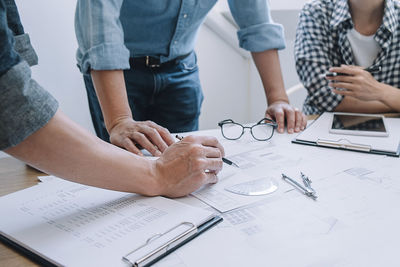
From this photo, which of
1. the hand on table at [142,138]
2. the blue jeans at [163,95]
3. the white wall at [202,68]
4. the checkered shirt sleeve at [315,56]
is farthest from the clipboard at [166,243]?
the white wall at [202,68]

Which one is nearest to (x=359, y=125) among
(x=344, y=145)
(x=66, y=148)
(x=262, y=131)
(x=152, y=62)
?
(x=344, y=145)

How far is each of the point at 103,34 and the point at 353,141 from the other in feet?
2.13

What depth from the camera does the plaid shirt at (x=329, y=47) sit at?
3.82 feet

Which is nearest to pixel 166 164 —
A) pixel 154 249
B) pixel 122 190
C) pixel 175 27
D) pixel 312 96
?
pixel 122 190

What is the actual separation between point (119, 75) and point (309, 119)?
61 cm

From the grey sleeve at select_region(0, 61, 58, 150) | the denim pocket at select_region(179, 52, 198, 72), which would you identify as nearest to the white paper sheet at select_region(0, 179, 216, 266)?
the grey sleeve at select_region(0, 61, 58, 150)

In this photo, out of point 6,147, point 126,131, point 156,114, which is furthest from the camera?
point 156,114

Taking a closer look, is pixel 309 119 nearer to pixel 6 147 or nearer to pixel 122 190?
pixel 122 190

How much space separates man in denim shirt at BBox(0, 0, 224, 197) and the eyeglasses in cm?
25

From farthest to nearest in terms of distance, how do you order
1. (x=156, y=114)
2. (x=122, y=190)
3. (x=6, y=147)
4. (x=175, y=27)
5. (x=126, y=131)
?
1. (x=156, y=114)
2. (x=175, y=27)
3. (x=126, y=131)
4. (x=122, y=190)
5. (x=6, y=147)

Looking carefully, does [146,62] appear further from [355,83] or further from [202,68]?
[202,68]

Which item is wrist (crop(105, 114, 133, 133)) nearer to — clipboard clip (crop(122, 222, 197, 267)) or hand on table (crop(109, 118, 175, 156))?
hand on table (crop(109, 118, 175, 156))

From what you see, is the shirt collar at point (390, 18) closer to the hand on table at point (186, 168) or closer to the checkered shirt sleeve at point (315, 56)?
the checkered shirt sleeve at point (315, 56)

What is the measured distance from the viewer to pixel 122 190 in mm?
524
